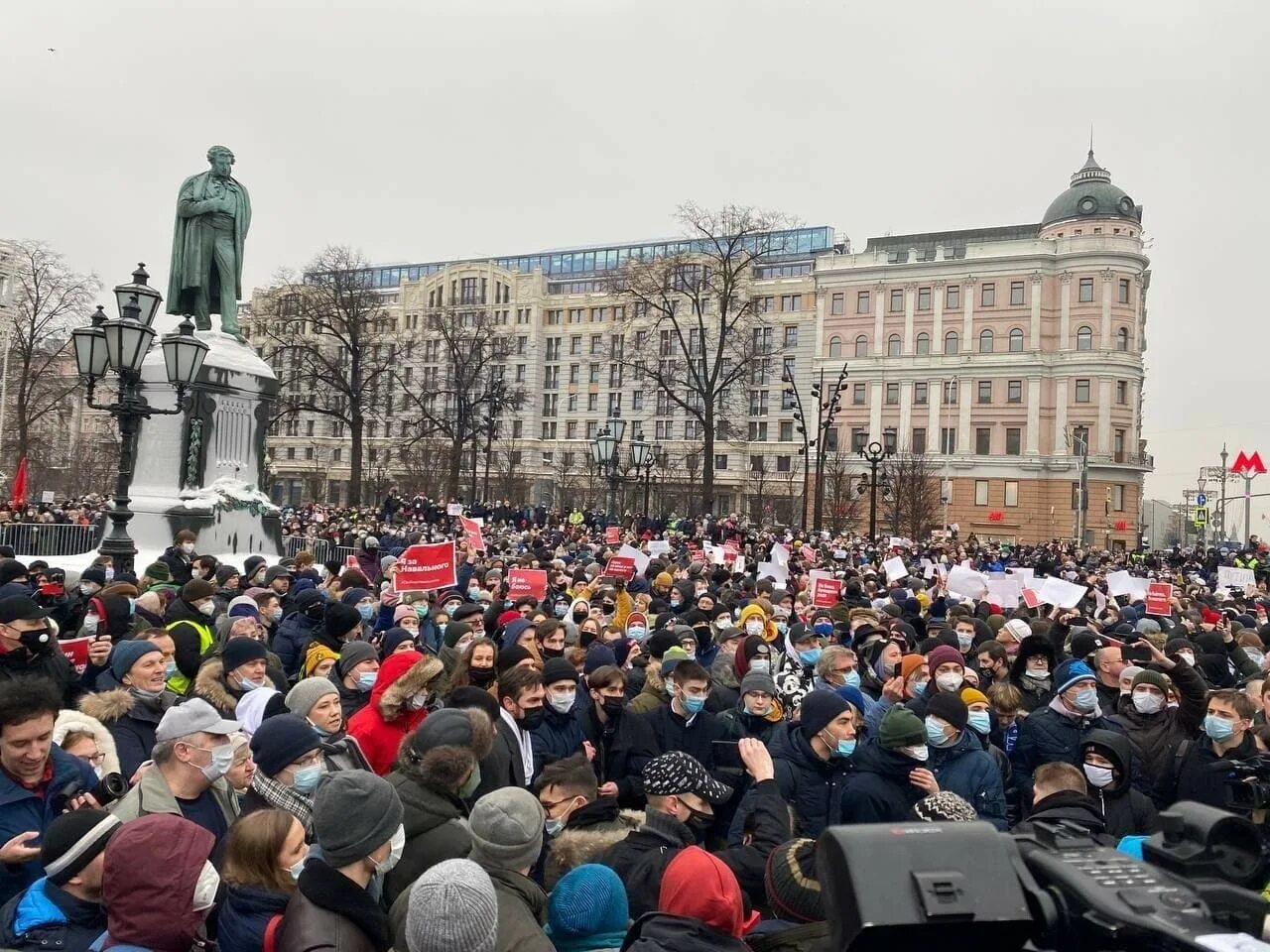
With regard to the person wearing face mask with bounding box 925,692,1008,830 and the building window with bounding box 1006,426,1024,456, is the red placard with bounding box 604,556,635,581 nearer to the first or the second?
the person wearing face mask with bounding box 925,692,1008,830

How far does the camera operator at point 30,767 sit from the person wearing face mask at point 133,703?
2.49 ft

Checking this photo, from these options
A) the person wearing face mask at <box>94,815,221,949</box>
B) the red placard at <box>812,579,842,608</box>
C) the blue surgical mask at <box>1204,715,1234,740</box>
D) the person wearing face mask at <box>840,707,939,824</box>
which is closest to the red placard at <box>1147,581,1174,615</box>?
the red placard at <box>812,579,842,608</box>

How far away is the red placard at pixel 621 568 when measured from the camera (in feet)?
48.5

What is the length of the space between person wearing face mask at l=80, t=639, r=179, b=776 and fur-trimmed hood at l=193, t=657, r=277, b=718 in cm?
20

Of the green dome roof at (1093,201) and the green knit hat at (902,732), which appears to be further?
the green dome roof at (1093,201)

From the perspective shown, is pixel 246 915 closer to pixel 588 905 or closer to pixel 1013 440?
pixel 588 905

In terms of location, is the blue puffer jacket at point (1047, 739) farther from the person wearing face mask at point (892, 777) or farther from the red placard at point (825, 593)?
the red placard at point (825, 593)

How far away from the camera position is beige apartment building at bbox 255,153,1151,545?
7044 cm

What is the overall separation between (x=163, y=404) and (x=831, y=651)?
1481cm

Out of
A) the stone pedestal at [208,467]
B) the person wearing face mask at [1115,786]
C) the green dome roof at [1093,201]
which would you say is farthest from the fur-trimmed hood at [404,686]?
the green dome roof at [1093,201]

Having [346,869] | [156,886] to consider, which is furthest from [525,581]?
[156,886]

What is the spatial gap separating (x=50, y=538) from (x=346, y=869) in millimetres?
19162

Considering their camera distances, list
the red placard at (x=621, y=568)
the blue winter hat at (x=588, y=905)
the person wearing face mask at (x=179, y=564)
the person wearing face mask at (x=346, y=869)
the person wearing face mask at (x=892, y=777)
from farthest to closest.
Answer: the red placard at (x=621, y=568)
the person wearing face mask at (x=179, y=564)
the person wearing face mask at (x=892, y=777)
the blue winter hat at (x=588, y=905)
the person wearing face mask at (x=346, y=869)

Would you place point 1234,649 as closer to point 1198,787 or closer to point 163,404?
point 1198,787
